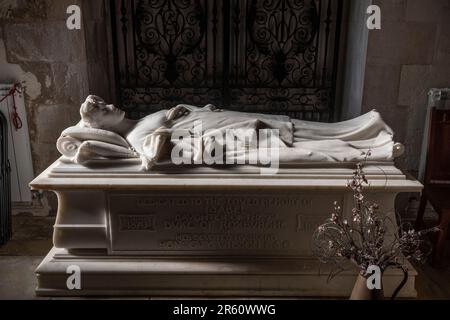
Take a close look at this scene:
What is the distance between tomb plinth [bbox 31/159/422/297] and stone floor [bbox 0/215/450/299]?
0.16 m

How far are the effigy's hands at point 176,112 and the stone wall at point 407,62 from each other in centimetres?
116

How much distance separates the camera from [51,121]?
3.11 meters

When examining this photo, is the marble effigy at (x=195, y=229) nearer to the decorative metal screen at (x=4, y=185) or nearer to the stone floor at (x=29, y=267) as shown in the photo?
the stone floor at (x=29, y=267)

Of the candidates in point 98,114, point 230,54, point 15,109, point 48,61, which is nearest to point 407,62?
point 230,54

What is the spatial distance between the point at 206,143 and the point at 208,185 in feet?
0.84

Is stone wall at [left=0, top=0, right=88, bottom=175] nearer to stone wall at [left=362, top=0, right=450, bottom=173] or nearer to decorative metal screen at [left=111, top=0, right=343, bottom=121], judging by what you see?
decorative metal screen at [left=111, top=0, right=343, bottom=121]

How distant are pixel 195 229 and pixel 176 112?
0.72 meters

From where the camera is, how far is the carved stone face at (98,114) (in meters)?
2.56

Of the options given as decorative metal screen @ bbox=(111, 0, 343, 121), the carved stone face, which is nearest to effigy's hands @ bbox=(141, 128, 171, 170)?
the carved stone face

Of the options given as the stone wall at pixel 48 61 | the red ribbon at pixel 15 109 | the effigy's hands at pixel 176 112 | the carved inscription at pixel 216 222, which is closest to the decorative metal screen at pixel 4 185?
the red ribbon at pixel 15 109

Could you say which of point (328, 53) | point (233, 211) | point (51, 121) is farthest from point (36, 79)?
point (328, 53)

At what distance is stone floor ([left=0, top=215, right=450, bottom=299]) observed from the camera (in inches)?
99.1

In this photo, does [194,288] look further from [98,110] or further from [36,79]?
[36,79]

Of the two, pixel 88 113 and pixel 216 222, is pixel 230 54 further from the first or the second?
pixel 216 222
